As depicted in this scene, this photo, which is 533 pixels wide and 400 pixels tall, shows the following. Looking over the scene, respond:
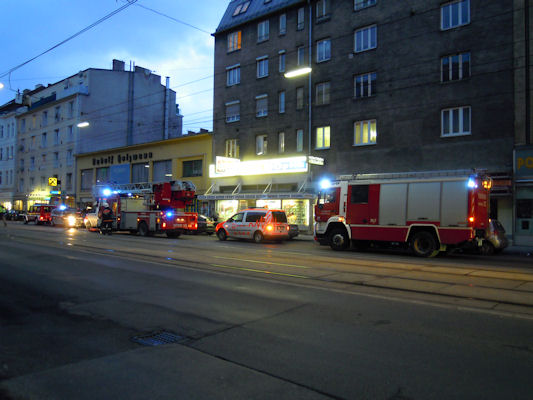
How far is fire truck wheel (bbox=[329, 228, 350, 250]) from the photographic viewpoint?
17016 millimetres

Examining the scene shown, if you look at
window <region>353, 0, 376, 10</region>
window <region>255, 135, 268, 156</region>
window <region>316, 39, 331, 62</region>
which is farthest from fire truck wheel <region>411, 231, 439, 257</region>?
window <region>255, 135, 268, 156</region>

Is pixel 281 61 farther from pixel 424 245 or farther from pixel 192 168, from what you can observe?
pixel 424 245

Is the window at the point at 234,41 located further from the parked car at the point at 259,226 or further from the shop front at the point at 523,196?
the shop front at the point at 523,196

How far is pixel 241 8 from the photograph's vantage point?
3297cm

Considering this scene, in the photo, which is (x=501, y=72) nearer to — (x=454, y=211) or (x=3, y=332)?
(x=454, y=211)

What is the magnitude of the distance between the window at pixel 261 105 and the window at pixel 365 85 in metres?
7.29

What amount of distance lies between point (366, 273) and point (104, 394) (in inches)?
306

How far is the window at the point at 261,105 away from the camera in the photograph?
1183 inches

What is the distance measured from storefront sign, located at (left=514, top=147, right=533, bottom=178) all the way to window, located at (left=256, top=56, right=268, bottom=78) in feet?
58.1

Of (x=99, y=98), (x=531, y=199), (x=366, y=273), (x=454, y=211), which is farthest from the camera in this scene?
(x=99, y=98)

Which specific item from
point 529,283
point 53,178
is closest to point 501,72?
point 529,283

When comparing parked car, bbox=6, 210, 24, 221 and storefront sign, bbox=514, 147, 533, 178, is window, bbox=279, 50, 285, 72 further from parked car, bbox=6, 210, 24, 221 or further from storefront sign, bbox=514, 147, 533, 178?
parked car, bbox=6, 210, 24, 221

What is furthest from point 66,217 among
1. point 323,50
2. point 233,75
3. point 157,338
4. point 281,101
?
point 157,338

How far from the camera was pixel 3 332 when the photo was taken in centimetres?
534
